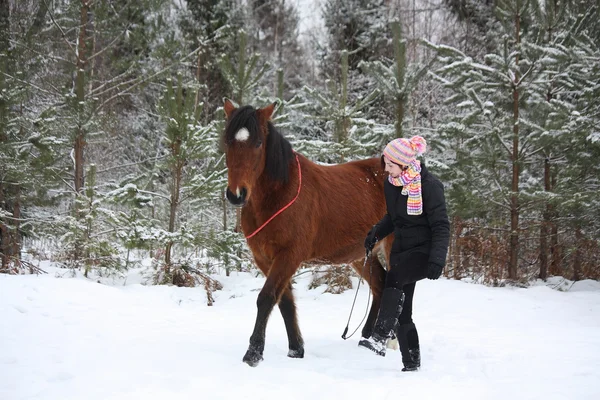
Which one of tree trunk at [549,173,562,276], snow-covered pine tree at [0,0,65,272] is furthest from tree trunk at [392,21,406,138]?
snow-covered pine tree at [0,0,65,272]

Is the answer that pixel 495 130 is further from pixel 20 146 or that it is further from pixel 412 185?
pixel 20 146

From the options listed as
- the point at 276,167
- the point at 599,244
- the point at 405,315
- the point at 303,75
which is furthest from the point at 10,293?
the point at 303,75

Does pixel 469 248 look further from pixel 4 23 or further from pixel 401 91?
pixel 4 23

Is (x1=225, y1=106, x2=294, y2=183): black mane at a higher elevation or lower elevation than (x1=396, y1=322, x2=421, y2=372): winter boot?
higher

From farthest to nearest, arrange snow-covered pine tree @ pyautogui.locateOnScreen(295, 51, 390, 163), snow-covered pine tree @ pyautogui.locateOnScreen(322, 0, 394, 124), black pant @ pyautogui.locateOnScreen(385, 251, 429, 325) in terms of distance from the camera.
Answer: snow-covered pine tree @ pyautogui.locateOnScreen(322, 0, 394, 124) → snow-covered pine tree @ pyautogui.locateOnScreen(295, 51, 390, 163) → black pant @ pyautogui.locateOnScreen(385, 251, 429, 325)

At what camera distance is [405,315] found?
365 centimetres

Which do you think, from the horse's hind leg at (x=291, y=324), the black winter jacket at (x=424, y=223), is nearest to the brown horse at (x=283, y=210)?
the horse's hind leg at (x=291, y=324)

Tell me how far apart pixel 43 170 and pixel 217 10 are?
13293 mm

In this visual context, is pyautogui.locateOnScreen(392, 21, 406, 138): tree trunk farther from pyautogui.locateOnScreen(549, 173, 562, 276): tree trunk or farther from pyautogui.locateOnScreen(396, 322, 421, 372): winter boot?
pyautogui.locateOnScreen(396, 322, 421, 372): winter boot

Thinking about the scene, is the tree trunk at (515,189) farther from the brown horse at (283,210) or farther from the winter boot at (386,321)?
the winter boot at (386,321)

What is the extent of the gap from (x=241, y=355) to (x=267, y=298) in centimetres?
60

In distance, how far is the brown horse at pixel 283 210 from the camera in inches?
150

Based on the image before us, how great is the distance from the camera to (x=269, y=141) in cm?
416

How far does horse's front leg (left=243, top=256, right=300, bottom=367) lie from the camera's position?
3684 millimetres
